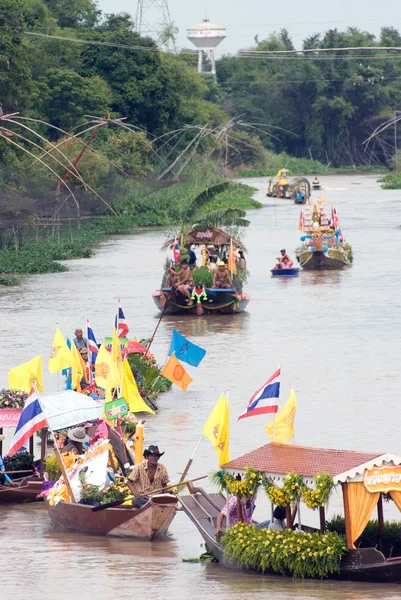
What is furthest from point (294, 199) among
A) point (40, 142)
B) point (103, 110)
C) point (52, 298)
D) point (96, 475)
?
point (96, 475)

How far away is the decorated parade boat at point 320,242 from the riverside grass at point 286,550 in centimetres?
2709

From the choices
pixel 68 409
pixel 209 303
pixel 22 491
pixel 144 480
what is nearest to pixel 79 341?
pixel 22 491

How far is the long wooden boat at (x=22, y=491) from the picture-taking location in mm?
14922

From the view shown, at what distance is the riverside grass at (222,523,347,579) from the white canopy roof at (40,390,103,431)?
3004 mm

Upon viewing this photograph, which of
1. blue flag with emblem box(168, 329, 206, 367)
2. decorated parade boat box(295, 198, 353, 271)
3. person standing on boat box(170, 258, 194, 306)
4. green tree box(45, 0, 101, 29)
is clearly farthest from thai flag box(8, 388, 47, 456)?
green tree box(45, 0, 101, 29)

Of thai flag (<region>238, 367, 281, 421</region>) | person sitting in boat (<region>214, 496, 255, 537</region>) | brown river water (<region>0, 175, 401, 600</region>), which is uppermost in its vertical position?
thai flag (<region>238, 367, 281, 421</region>)

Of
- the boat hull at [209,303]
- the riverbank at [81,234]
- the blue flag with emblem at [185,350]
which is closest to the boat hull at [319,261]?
the riverbank at [81,234]

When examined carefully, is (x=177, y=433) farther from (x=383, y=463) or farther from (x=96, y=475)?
(x=383, y=463)

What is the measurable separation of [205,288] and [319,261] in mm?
10253

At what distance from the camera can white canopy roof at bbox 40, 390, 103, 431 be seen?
46.9ft

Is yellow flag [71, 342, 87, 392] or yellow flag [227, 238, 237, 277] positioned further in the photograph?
yellow flag [227, 238, 237, 277]

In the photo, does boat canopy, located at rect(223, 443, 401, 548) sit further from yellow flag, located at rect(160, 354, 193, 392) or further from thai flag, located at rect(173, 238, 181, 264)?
thai flag, located at rect(173, 238, 181, 264)

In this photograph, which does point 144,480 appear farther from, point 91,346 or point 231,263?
point 231,263

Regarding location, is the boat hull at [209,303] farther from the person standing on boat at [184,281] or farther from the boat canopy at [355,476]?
the boat canopy at [355,476]
